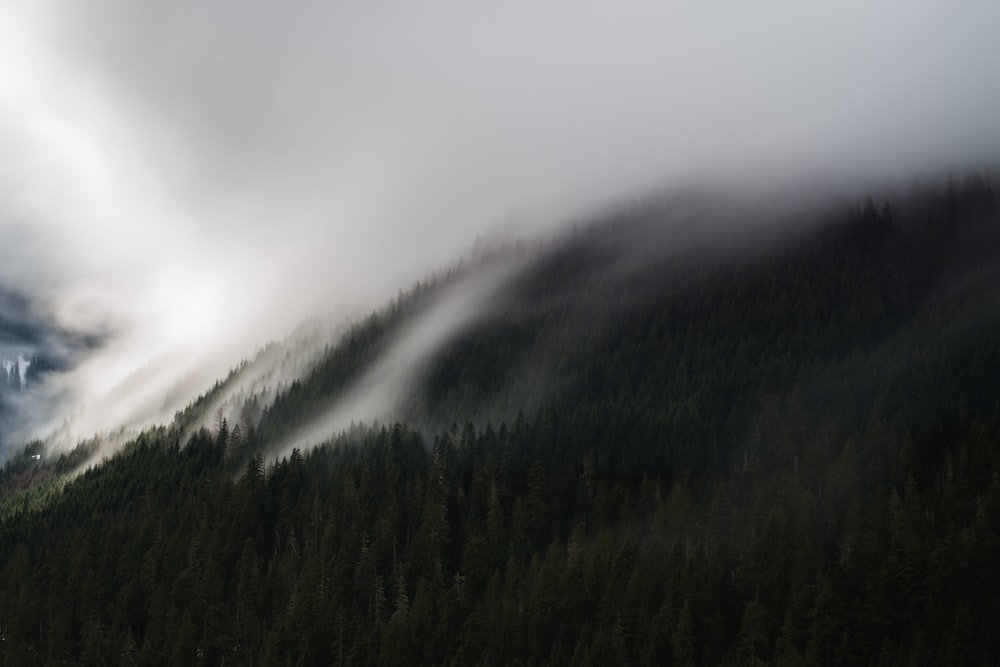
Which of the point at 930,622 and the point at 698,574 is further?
the point at 698,574

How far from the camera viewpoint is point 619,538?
13225 centimetres

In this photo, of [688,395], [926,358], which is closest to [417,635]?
[688,395]

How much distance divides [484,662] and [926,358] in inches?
4193

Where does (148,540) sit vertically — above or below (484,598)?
above

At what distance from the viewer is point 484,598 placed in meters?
123

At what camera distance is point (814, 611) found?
95.8 metres

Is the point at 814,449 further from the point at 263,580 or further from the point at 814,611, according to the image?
the point at 263,580

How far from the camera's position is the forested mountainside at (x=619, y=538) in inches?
3925

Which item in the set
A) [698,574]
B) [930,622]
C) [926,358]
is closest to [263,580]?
[698,574]

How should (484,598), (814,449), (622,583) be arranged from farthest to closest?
Result: (814,449) → (484,598) → (622,583)

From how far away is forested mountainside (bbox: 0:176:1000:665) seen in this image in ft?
327

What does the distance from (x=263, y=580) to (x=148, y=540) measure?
34.2 metres

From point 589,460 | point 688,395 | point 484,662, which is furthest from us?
point 688,395

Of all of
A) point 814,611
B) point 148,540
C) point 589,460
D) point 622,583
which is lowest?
point 814,611
